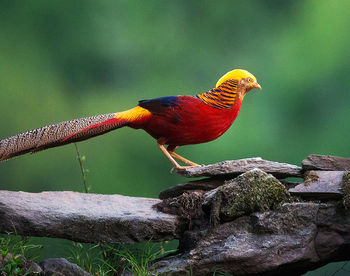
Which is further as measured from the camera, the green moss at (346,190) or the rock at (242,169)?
the rock at (242,169)

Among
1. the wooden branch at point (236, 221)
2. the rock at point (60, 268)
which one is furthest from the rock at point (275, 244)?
the rock at point (60, 268)

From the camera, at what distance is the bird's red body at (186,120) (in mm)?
5066

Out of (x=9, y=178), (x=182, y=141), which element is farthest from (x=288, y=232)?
(x=9, y=178)

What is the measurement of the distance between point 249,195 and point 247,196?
0.02 meters

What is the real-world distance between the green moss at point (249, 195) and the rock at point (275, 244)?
78 mm

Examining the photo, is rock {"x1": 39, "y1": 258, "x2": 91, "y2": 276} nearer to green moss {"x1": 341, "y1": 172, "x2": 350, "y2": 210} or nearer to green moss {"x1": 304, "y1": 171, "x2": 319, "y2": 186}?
green moss {"x1": 304, "y1": 171, "x2": 319, "y2": 186}

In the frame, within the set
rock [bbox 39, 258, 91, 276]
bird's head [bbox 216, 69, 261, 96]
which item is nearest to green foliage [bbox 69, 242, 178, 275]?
rock [bbox 39, 258, 91, 276]

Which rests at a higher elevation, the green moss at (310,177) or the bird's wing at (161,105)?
the bird's wing at (161,105)

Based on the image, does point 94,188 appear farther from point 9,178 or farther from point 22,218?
point 22,218

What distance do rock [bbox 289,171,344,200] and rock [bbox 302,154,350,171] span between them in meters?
0.13

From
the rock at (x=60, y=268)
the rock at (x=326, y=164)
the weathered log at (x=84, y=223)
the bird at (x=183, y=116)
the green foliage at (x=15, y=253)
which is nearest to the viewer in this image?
the green foliage at (x=15, y=253)

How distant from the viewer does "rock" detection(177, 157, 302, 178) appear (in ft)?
15.7

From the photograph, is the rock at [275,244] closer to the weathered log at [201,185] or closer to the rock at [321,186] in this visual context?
the rock at [321,186]

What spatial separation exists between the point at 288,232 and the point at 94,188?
2.90 m
